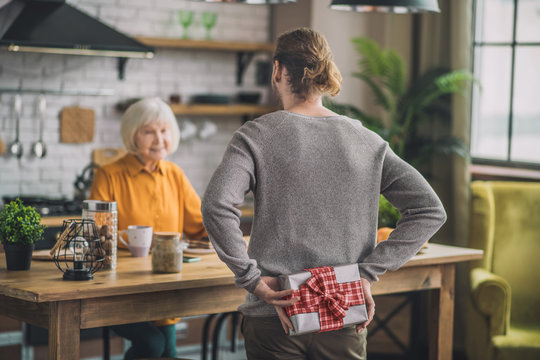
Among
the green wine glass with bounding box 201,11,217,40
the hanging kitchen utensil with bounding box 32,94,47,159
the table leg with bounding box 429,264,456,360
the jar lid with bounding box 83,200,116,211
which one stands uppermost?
the green wine glass with bounding box 201,11,217,40

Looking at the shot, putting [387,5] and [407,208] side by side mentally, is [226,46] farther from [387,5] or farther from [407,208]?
[407,208]

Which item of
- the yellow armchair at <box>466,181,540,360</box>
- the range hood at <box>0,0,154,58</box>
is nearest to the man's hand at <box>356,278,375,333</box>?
the yellow armchair at <box>466,181,540,360</box>

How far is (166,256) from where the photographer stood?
2645 millimetres

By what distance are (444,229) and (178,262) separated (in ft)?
9.05

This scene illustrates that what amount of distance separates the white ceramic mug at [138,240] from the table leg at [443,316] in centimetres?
124

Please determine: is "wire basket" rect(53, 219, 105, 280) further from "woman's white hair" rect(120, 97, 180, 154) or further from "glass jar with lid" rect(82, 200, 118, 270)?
"woman's white hair" rect(120, 97, 180, 154)

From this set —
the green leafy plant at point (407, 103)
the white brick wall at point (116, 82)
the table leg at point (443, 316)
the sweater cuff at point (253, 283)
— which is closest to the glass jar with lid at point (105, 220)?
the sweater cuff at point (253, 283)

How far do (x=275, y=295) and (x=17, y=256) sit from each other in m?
1.01

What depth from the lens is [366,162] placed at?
86.7 inches

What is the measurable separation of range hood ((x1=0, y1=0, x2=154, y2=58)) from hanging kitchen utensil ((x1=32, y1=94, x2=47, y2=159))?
0.63 meters

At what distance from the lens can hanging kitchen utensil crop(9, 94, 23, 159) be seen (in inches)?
195

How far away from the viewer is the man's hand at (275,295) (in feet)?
6.97

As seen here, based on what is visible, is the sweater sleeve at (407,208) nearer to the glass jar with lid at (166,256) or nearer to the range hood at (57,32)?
the glass jar with lid at (166,256)

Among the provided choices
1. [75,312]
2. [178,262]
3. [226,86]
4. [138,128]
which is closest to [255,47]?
[226,86]
